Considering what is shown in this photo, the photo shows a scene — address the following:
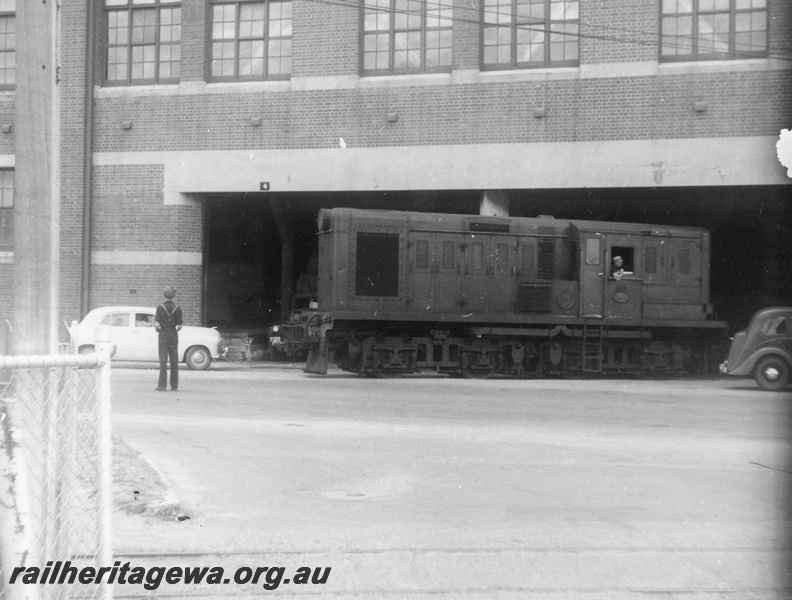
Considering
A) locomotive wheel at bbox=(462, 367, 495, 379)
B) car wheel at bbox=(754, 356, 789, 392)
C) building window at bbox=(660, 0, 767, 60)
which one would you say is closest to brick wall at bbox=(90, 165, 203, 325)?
locomotive wheel at bbox=(462, 367, 495, 379)

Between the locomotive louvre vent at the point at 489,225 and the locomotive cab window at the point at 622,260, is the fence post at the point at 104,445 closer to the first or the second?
the locomotive louvre vent at the point at 489,225

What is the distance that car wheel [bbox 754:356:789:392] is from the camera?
18.1 metres

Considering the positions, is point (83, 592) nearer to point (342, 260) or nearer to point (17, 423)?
point (17, 423)

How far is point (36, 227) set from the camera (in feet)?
15.4

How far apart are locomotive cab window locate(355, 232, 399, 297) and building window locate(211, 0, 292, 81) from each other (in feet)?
22.8

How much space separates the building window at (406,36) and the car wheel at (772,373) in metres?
10.6

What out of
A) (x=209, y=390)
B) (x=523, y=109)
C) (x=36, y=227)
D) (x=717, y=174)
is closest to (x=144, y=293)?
(x=209, y=390)

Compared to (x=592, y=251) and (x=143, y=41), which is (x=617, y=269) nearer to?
(x=592, y=251)

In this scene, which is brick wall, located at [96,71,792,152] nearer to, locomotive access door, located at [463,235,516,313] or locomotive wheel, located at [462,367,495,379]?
locomotive access door, located at [463,235,516,313]

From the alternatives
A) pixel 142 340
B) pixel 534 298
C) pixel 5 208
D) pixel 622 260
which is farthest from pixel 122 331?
pixel 622 260

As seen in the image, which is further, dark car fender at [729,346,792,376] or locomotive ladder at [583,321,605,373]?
locomotive ladder at [583,321,605,373]

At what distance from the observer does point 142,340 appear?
21.6 meters

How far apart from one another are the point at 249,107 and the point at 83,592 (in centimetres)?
2082

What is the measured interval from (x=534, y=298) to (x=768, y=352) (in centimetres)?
502
